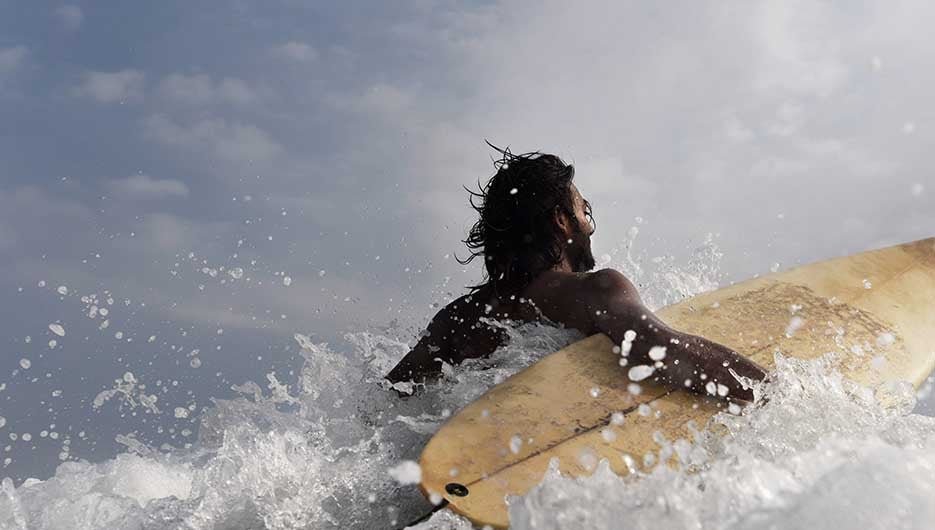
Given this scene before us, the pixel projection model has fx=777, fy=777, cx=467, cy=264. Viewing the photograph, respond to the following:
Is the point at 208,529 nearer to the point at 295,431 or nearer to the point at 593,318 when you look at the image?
the point at 295,431

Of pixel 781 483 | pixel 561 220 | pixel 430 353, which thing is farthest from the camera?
pixel 561 220

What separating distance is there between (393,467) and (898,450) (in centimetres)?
168

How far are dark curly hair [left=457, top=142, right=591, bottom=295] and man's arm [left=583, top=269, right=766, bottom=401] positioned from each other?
44cm

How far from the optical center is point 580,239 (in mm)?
3641

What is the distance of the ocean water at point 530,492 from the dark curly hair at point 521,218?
1.08ft

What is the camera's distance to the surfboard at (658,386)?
2.69 metres

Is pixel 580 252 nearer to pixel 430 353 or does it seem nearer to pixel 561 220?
pixel 561 220

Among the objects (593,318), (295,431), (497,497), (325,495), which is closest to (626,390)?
(593,318)

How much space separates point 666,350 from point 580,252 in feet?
2.77

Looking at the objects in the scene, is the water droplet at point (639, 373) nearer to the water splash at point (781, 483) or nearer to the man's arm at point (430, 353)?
the water splash at point (781, 483)

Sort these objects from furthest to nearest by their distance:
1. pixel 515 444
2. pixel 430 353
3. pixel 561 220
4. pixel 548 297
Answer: pixel 561 220 < pixel 430 353 < pixel 548 297 < pixel 515 444

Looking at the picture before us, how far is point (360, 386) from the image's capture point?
3.74 meters

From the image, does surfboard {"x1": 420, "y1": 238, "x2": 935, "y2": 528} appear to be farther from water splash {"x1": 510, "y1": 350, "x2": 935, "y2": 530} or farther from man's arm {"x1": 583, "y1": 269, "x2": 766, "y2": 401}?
water splash {"x1": 510, "y1": 350, "x2": 935, "y2": 530}

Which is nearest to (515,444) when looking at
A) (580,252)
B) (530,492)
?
(530,492)
